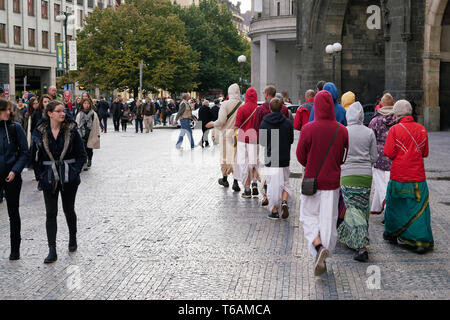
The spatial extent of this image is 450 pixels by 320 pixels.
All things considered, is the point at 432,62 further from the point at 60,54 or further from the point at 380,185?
the point at 60,54

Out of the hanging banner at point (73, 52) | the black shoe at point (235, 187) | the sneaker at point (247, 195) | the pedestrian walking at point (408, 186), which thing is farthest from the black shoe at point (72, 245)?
the hanging banner at point (73, 52)

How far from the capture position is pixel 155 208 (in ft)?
34.3

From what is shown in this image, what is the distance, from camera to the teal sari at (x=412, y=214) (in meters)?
7.57

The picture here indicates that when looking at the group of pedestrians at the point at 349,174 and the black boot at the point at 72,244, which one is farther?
the black boot at the point at 72,244

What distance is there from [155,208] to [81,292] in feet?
15.1

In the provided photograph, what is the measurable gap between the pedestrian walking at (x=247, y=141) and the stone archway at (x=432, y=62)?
18.1 meters

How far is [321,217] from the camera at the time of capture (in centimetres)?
663

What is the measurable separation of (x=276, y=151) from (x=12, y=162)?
372cm

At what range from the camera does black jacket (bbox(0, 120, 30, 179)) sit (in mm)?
7211

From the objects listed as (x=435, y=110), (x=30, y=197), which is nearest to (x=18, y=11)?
(x=435, y=110)

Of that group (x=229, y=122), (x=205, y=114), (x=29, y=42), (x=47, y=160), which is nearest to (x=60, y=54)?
(x=29, y=42)

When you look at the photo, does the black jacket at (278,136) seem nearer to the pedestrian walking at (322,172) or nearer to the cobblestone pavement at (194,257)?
the cobblestone pavement at (194,257)

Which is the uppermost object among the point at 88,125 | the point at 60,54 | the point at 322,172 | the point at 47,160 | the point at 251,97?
the point at 60,54
